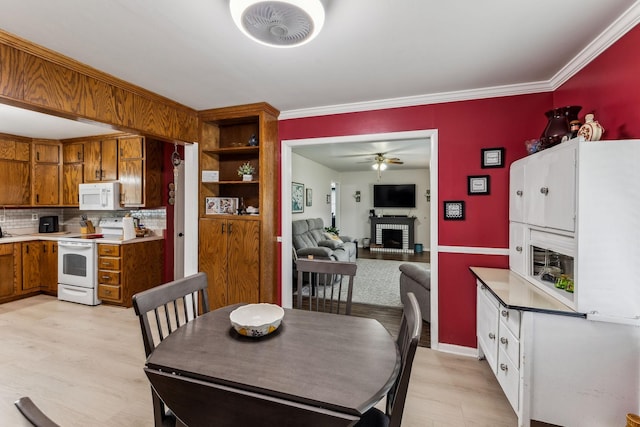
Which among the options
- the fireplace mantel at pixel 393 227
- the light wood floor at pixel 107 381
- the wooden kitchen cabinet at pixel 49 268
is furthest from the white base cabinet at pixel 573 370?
the fireplace mantel at pixel 393 227

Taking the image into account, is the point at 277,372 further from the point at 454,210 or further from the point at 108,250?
the point at 108,250

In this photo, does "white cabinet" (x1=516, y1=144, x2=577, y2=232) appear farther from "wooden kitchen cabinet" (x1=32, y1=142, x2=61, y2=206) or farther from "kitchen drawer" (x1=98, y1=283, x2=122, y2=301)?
"wooden kitchen cabinet" (x1=32, y1=142, x2=61, y2=206)

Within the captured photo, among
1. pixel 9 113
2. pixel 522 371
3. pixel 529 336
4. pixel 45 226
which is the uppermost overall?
pixel 9 113

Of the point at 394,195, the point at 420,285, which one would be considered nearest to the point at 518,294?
the point at 420,285

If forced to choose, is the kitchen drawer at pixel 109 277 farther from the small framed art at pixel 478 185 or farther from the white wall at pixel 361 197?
the small framed art at pixel 478 185

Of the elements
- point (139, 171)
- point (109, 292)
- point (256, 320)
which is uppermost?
point (139, 171)

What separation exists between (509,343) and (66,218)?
6713 millimetres

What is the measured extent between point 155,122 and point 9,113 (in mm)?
1911

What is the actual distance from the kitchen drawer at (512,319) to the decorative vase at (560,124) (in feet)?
3.88

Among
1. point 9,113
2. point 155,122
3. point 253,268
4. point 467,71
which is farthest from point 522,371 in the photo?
point 9,113

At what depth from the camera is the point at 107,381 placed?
236cm

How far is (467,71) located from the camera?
93.0 inches

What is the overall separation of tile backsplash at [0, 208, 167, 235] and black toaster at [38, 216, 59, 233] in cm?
17

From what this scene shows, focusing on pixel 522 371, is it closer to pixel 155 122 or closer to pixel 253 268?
pixel 253 268
